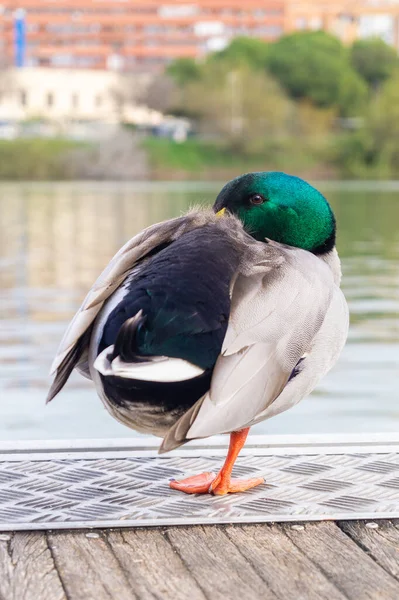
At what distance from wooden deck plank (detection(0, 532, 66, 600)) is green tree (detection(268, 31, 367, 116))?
6958 centimetres

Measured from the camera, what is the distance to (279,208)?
2791mm

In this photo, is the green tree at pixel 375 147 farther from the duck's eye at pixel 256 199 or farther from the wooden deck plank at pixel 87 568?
the wooden deck plank at pixel 87 568

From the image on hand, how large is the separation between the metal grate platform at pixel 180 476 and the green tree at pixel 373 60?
262 ft

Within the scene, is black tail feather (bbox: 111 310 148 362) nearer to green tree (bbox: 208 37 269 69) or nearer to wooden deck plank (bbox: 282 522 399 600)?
wooden deck plank (bbox: 282 522 399 600)

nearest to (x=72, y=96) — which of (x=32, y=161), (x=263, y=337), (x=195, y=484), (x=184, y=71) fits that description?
(x=184, y=71)

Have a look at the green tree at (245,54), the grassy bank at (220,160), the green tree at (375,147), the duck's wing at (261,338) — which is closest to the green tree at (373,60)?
the green tree at (245,54)

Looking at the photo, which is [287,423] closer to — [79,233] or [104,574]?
[104,574]

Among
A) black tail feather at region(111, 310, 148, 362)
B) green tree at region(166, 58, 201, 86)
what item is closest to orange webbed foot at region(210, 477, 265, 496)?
black tail feather at region(111, 310, 148, 362)

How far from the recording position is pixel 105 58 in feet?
348

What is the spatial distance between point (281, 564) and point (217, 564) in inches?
5.1

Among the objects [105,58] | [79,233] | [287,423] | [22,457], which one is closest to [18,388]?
[287,423]

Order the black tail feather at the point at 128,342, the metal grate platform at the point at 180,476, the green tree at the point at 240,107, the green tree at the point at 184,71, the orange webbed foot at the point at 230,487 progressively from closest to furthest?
the black tail feather at the point at 128,342, the metal grate platform at the point at 180,476, the orange webbed foot at the point at 230,487, the green tree at the point at 240,107, the green tree at the point at 184,71

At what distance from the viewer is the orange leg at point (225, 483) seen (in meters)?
2.79

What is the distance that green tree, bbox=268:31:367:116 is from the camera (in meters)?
72.1
